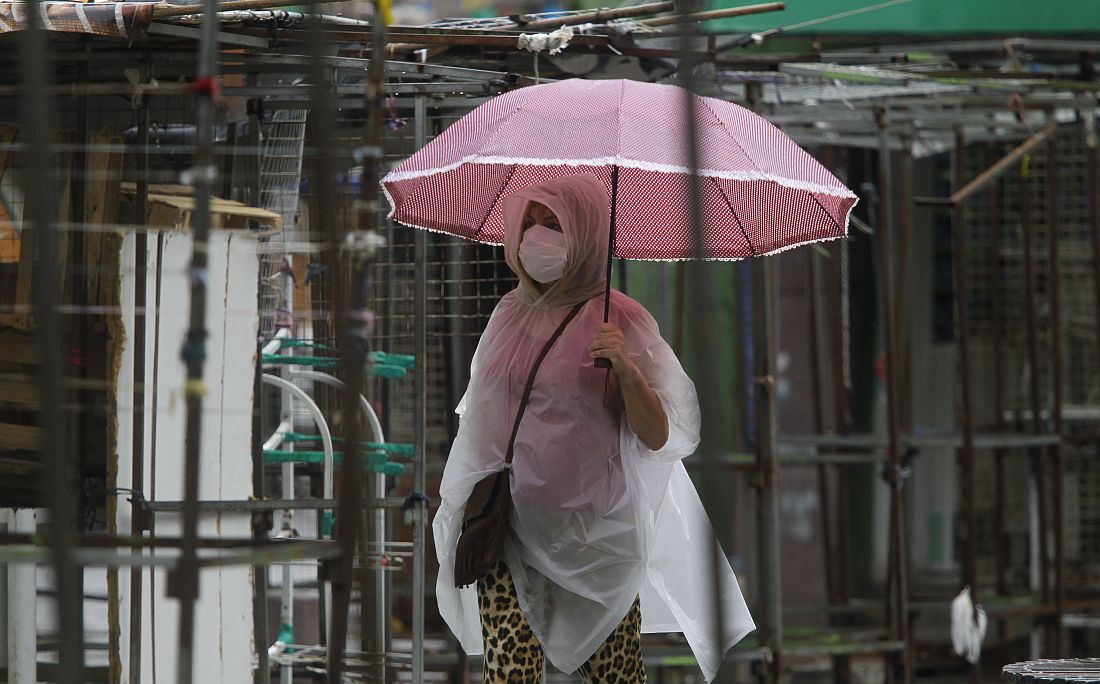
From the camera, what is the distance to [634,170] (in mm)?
4434

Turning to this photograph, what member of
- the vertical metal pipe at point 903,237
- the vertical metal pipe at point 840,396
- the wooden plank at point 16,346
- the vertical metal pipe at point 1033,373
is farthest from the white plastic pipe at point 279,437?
the vertical metal pipe at point 1033,373

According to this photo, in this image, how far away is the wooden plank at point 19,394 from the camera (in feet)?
13.6

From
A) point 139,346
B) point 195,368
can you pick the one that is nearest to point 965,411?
point 139,346

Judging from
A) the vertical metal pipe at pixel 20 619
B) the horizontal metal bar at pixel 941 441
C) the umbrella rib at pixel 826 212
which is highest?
the umbrella rib at pixel 826 212

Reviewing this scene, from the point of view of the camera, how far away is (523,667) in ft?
12.0

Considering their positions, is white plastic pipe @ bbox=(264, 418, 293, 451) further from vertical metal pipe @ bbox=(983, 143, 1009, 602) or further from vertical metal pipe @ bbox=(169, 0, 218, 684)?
vertical metal pipe @ bbox=(983, 143, 1009, 602)

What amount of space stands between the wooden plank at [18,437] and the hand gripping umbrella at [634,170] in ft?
4.40

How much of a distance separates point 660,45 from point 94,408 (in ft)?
8.89

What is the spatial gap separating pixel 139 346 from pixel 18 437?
48 centimetres

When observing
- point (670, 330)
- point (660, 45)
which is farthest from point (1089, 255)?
point (660, 45)

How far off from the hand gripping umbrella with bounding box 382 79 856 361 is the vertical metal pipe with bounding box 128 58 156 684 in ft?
2.70

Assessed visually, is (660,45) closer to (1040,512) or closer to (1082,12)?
(1082,12)

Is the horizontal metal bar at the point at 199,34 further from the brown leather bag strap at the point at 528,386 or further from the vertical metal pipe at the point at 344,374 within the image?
the vertical metal pipe at the point at 344,374

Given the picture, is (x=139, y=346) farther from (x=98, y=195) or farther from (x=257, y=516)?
(x=257, y=516)
